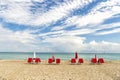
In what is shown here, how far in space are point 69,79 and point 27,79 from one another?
2.60 meters

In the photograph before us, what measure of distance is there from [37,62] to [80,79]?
11994 millimetres

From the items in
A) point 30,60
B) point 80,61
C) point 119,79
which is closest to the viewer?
point 119,79

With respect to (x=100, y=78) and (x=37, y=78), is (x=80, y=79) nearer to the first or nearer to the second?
(x=100, y=78)

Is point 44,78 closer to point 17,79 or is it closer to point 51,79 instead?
Answer: point 51,79

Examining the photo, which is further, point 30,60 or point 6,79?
point 30,60

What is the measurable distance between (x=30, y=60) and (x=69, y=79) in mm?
12541

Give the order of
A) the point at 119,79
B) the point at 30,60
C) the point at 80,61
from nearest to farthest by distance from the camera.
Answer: the point at 119,79 → the point at 80,61 → the point at 30,60

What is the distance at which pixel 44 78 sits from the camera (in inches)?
476

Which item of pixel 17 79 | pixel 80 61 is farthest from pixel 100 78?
pixel 80 61

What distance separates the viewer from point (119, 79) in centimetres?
1154

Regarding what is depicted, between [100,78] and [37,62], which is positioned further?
[37,62]

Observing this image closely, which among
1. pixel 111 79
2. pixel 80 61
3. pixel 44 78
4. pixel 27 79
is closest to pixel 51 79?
pixel 44 78

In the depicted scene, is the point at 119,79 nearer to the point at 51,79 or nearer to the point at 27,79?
the point at 51,79

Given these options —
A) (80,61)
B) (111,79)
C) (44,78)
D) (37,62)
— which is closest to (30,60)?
(37,62)
